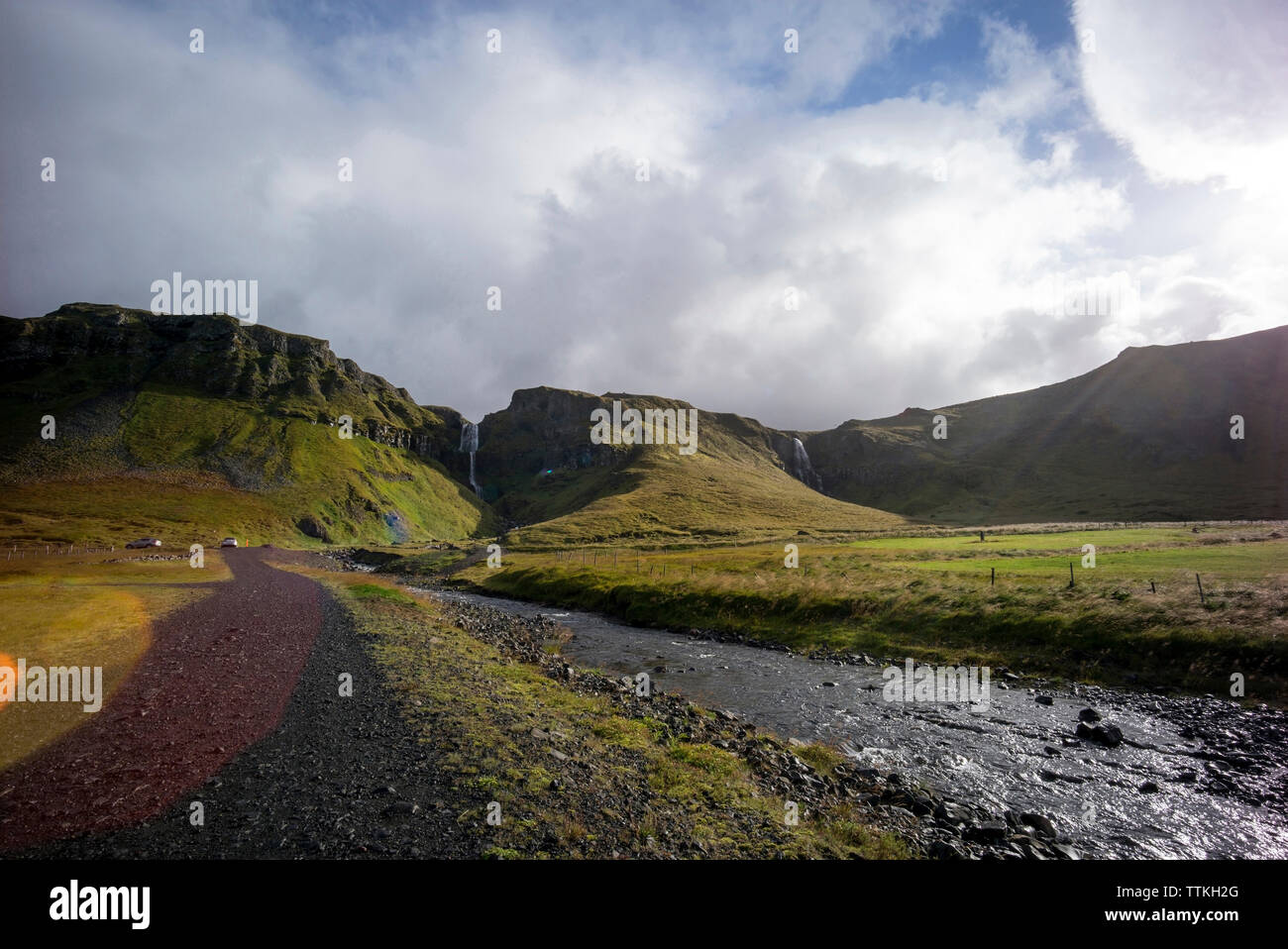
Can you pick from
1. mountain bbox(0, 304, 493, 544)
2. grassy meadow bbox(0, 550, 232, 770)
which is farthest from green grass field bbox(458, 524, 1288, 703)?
mountain bbox(0, 304, 493, 544)

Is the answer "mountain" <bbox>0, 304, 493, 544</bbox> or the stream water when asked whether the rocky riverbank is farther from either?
"mountain" <bbox>0, 304, 493, 544</bbox>

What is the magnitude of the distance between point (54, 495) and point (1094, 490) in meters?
328

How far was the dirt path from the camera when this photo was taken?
893 cm

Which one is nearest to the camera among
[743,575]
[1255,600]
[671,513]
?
[1255,600]

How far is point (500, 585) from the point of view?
2436 inches

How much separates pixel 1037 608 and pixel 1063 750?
544 inches

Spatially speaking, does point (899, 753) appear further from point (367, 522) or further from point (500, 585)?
point (367, 522)

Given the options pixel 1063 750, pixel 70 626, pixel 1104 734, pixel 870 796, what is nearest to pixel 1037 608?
pixel 1104 734

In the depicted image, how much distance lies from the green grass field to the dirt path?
25435mm

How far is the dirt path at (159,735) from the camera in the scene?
352 inches

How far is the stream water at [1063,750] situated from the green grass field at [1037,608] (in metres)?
2.65

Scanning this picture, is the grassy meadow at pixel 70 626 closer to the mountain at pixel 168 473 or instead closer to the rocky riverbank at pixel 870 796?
the rocky riverbank at pixel 870 796

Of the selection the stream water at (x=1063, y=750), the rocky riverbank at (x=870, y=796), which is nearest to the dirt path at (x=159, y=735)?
the rocky riverbank at (x=870, y=796)

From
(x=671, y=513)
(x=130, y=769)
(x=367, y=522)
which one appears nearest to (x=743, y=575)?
(x=130, y=769)
